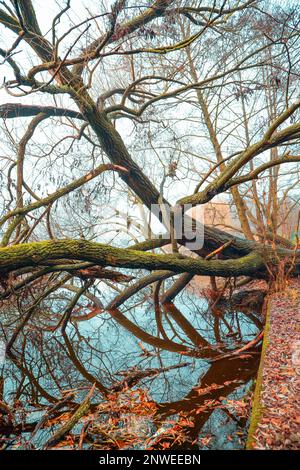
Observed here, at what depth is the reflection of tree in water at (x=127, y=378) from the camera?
2.72 m

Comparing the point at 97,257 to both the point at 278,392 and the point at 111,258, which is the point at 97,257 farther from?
Result: the point at 278,392

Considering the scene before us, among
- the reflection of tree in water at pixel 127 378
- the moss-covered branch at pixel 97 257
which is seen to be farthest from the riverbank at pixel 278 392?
the moss-covered branch at pixel 97 257

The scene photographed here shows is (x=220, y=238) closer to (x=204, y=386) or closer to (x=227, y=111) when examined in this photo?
(x=204, y=386)

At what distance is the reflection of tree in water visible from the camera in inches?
107

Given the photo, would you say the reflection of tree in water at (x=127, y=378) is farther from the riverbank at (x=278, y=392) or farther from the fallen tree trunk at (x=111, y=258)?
the fallen tree trunk at (x=111, y=258)

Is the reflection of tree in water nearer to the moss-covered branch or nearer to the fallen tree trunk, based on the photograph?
the fallen tree trunk

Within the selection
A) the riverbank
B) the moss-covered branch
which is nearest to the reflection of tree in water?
the riverbank

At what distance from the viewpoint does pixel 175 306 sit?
8609 millimetres

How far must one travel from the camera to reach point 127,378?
12.4ft

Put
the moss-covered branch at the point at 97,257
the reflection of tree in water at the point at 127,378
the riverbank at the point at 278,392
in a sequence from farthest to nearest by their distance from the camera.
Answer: the moss-covered branch at the point at 97,257 < the reflection of tree in water at the point at 127,378 < the riverbank at the point at 278,392

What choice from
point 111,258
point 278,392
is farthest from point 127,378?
point 278,392

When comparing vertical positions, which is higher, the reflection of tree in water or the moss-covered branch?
the moss-covered branch
